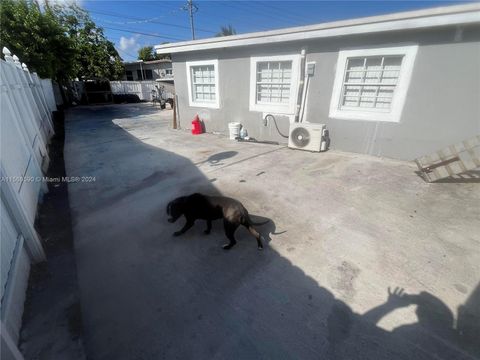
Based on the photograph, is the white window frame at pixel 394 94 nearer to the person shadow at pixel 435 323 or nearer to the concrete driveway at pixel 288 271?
the concrete driveway at pixel 288 271

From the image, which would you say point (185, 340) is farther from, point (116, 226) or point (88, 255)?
point (116, 226)

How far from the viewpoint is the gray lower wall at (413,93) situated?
4.28 m

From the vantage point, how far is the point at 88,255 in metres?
2.52

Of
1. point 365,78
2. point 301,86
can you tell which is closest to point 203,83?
point 301,86

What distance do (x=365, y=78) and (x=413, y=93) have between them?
105 cm

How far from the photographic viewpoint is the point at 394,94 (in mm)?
5008

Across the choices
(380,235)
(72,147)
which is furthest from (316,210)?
(72,147)

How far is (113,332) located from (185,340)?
22.3 inches

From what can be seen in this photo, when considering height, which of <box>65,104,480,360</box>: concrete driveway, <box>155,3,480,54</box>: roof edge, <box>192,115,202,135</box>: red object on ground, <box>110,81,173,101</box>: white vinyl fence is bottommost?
<box>65,104,480,360</box>: concrete driveway

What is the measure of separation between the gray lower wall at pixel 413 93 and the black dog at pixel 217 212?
444 centimetres

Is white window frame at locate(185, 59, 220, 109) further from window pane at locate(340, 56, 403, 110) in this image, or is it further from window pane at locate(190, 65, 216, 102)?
window pane at locate(340, 56, 403, 110)

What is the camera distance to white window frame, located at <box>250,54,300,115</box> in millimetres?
6012

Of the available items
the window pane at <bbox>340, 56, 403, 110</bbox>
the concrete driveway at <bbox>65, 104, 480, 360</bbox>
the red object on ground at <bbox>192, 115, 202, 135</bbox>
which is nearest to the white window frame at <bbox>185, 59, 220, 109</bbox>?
the red object on ground at <bbox>192, 115, 202, 135</bbox>

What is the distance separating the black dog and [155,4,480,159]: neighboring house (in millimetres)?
4493
